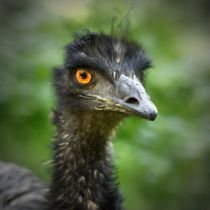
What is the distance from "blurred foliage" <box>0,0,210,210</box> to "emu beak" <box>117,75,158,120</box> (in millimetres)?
1580

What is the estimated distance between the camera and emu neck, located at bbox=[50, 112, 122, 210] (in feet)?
15.7

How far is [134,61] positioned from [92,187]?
Result: 2.34 ft

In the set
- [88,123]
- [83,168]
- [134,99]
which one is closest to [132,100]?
[134,99]

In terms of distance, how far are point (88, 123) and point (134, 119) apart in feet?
4.91

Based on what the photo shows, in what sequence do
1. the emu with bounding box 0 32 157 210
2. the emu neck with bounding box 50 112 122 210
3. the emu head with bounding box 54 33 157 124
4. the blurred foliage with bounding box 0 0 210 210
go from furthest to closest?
the blurred foliage with bounding box 0 0 210 210 < the emu neck with bounding box 50 112 122 210 < the emu with bounding box 0 32 157 210 < the emu head with bounding box 54 33 157 124

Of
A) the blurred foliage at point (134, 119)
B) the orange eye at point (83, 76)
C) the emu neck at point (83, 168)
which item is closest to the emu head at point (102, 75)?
the orange eye at point (83, 76)

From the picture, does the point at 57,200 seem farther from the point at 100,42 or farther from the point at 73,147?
the point at 100,42

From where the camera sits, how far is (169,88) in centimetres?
645

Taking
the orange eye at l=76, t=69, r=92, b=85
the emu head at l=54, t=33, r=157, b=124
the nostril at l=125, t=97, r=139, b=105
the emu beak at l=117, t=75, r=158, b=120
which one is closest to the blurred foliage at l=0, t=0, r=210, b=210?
the emu head at l=54, t=33, r=157, b=124

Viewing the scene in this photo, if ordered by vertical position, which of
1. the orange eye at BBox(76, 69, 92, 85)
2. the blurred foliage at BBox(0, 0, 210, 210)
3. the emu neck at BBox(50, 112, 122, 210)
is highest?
the blurred foliage at BBox(0, 0, 210, 210)

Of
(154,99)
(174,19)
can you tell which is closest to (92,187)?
(154,99)

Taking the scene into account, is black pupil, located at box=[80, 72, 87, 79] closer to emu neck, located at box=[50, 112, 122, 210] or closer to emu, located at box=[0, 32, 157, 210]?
emu, located at box=[0, 32, 157, 210]

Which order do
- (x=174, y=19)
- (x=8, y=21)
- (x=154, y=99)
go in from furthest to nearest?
(x=174, y=19)
(x=8, y=21)
(x=154, y=99)

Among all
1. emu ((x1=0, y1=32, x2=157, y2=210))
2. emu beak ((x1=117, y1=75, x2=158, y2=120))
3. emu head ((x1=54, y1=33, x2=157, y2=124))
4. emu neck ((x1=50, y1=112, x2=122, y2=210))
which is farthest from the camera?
emu neck ((x1=50, y1=112, x2=122, y2=210))
